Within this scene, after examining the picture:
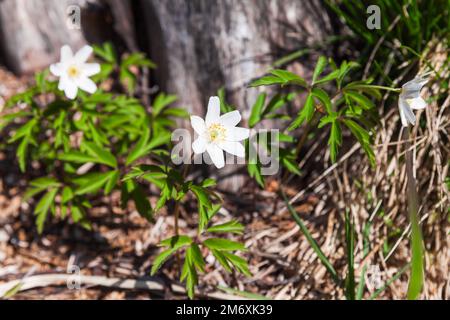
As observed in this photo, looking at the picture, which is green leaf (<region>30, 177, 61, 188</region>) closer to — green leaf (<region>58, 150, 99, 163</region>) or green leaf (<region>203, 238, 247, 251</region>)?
green leaf (<region>58, 150, 99, 163</region>)

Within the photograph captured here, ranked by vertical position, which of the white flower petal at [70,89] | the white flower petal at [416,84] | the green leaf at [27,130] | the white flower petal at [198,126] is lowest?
the white flower petal at [198,126]

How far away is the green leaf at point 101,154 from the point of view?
2820mm

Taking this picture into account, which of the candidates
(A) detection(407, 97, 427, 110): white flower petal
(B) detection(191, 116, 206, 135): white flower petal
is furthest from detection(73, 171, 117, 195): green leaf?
(A) detection(407, 97, 427, 110): white flower petal

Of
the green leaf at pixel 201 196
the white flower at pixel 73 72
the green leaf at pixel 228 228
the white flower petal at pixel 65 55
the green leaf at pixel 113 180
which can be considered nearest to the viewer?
the green leaf at pixel 201 196

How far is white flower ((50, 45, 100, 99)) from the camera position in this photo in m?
2.83

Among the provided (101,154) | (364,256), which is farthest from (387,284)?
(101,154)

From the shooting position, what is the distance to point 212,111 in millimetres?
2377

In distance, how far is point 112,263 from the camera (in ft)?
10.5

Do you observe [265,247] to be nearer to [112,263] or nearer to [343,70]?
[112,263]

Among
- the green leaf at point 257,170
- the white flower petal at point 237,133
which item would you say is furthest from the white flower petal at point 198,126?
the green leaf at point 257,170

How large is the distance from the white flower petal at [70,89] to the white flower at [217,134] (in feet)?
2.55

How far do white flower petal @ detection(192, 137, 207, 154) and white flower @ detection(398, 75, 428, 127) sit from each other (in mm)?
785

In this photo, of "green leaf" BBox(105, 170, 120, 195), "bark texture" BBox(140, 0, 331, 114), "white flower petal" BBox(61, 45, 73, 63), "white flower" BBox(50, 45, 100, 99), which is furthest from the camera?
"bark texture" BBox(140, 0, 331, 114)

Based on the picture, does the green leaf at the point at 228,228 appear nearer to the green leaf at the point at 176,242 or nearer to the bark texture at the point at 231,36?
the green leaf at the point at 176,242
